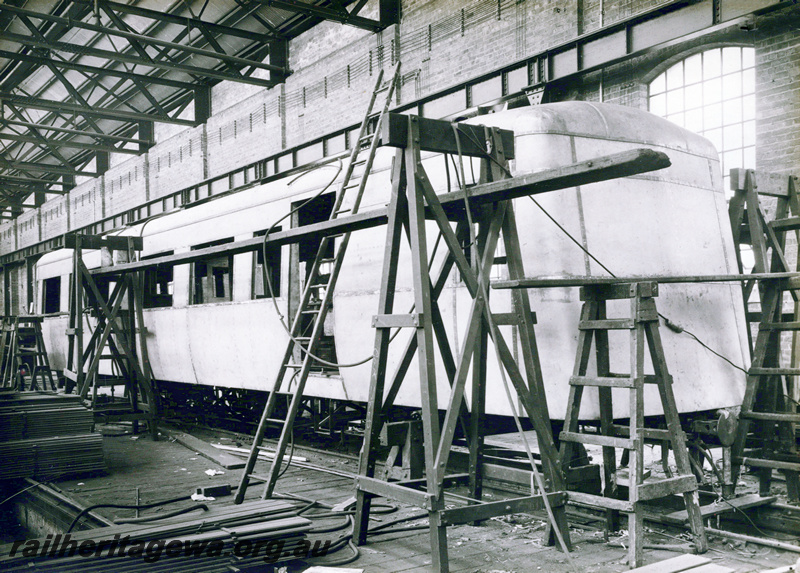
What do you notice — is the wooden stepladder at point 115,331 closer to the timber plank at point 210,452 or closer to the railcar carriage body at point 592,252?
the timber plank at point 210,452

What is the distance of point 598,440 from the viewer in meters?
4.63

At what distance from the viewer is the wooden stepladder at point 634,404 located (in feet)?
14.3

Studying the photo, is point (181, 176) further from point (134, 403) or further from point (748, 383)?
point (748, 383)

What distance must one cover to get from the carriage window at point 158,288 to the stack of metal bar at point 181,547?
8.39m

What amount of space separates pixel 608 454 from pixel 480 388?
1.10m

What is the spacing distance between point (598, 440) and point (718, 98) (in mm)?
7221

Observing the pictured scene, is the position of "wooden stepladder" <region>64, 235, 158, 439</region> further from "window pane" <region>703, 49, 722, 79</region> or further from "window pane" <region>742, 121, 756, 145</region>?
"window pane" <region>742, 121, 756, 145</region>

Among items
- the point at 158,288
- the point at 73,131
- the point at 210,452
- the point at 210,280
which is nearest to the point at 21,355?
the point at 158,288

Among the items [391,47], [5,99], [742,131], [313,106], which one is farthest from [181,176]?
[742,131]

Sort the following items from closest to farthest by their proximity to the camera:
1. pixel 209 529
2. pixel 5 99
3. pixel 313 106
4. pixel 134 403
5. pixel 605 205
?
pixel 209 529, pixel 605 205, pixel 134 403, pixel 313 106, pixel 5 99

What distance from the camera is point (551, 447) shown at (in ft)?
15.3

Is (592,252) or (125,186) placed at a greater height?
(125,186)

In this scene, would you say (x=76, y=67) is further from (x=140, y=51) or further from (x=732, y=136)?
(x=732, y=136)

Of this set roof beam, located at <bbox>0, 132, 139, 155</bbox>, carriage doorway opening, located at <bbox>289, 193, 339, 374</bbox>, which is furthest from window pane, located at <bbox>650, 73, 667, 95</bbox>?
roof beam, located at <bbox>0, 132, 139, 155</bbox>
